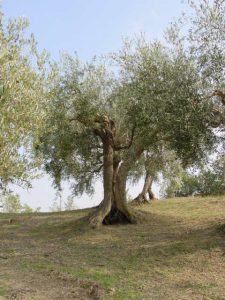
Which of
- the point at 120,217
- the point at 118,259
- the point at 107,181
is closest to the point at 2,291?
the point at 118,259

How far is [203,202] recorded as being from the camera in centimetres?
3294

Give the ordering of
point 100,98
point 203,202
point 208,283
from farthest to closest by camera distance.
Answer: point 203,202 < point 100,98 < point 208,283

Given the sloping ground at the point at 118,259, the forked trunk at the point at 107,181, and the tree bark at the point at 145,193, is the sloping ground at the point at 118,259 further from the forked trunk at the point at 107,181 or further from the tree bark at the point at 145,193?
the tree bark at the point at 145,193

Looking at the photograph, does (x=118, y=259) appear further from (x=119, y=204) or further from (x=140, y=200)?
(x=140, y=200)

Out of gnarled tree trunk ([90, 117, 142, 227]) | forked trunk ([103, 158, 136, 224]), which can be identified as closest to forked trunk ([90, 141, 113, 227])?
gnarled tree trunk ([90, 117, 142, 227])

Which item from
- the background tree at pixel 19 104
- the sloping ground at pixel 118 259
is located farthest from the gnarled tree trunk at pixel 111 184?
the background tree at pixel 19 104

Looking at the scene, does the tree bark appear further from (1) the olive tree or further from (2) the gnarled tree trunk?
(2) the gnarled tree trunk

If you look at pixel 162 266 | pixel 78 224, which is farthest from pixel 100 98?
pixel 162 266

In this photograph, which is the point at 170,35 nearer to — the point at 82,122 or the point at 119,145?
the point at 82,122

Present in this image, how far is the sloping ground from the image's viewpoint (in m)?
13.2

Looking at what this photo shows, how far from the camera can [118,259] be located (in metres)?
17.3

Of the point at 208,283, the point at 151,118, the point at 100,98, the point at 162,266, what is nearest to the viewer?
the point at 208,283

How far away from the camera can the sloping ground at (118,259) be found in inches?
519

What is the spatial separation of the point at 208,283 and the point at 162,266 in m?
2.43
